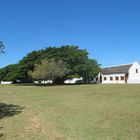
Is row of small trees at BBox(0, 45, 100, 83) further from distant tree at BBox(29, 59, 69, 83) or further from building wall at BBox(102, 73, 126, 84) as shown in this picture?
building wall at BBox(102, 73, 126, 84)

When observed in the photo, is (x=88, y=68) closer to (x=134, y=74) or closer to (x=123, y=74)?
(x=123, y=74)

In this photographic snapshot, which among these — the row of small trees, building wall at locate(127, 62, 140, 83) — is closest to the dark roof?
building wall at locate(127, 62, 140, 83)

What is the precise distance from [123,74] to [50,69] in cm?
2338

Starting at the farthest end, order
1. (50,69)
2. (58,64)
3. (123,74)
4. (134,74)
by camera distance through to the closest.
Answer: (134,74) → (123,74) → (58,64) → (50,69)

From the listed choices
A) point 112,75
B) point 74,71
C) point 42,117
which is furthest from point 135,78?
point 42,117

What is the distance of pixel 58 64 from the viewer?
6031 cm

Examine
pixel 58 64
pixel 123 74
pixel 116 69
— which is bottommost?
pixel 123 74

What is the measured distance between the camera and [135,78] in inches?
2995

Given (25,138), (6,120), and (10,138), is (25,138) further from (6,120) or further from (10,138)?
(6,120)

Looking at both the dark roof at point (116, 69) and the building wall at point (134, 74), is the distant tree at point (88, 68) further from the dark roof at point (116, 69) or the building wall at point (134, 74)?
the building wall at point (134, 74)

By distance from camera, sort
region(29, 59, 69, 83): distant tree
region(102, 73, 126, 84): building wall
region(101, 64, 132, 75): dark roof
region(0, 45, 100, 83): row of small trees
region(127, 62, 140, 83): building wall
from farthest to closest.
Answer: region(102, 73, 126, 84): building wall
region(101, 64, 132, 75): dark roof
region(127, 62, 140, 83): building wall
region(0, 45, 100, 83): row of small trees
region(29, 59, 69, 83): distant tree

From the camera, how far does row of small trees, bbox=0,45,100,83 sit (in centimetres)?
6008

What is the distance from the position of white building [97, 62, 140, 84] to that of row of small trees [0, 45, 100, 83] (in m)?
9.83

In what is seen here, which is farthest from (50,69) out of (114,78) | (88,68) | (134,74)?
(134,74)
